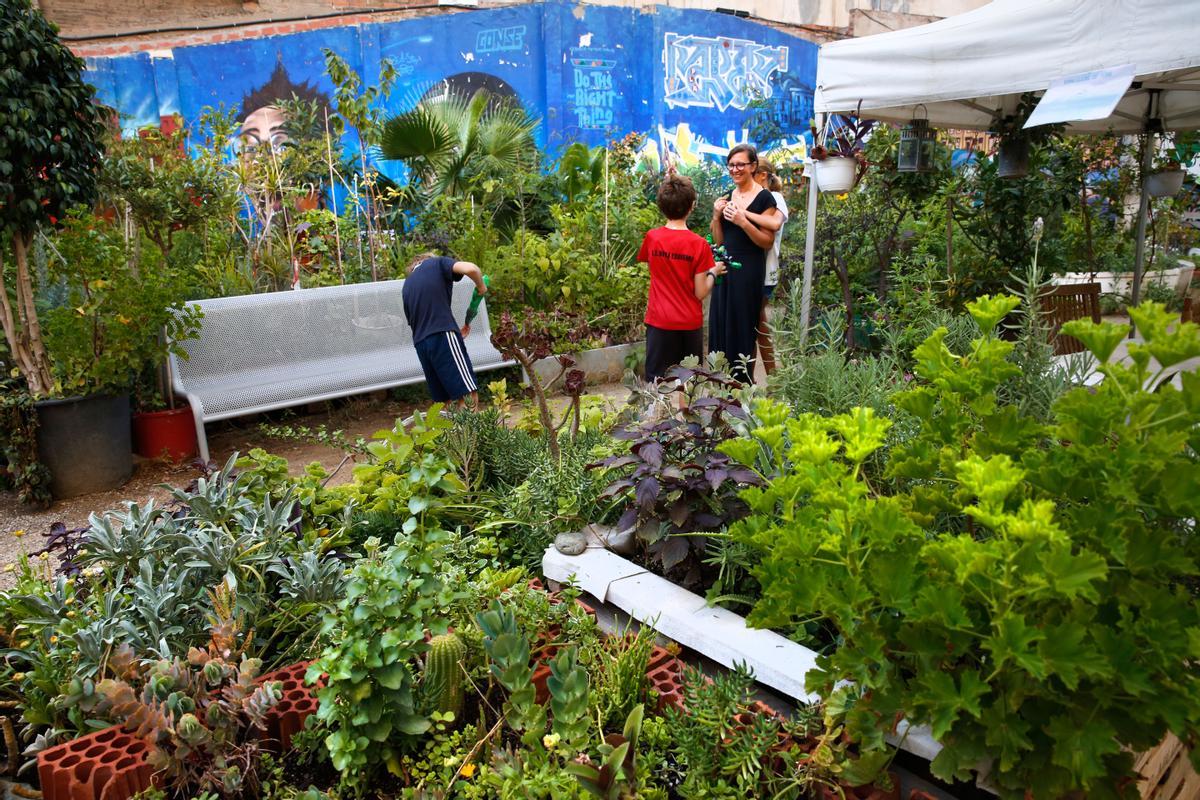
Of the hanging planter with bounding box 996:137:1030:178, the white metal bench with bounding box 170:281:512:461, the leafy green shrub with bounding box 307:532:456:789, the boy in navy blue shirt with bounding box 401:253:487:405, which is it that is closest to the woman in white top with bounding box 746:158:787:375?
the hanging planter with bounding box 996:137:1030:178

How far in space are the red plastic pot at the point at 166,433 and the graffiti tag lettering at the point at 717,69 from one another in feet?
34.3

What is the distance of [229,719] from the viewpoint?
5.65 feet

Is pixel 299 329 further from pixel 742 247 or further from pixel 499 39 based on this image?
pixel 499 39

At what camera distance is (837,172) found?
5.84 metres

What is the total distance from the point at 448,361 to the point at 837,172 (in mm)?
3203

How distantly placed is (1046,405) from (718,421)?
3.20 feet

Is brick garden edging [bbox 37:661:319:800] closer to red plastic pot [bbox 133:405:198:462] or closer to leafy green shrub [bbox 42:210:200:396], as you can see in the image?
leafy green shrub [bbox 42:210:200:396]

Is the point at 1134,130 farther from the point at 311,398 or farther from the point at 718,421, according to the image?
the point at 311,398

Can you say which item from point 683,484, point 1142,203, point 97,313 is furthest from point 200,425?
point 1142,203

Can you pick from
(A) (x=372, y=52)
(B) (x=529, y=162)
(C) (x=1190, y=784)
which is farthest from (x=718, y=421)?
(A) (x=372, y=52)

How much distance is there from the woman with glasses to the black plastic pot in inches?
160

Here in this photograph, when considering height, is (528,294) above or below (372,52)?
below

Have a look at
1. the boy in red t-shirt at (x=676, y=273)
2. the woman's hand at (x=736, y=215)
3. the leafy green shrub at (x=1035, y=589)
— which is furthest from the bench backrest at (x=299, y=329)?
the leafy green shrub at (x=1035, y=589)

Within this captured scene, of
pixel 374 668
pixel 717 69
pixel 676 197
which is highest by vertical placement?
pixel 717 69
